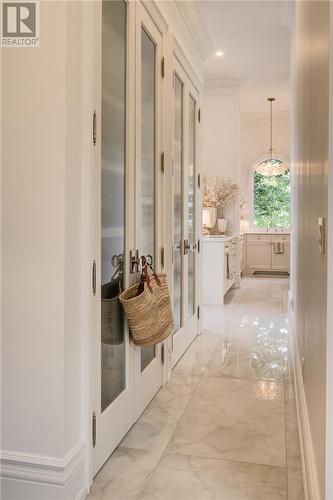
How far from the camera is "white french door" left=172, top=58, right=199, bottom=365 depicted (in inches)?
148

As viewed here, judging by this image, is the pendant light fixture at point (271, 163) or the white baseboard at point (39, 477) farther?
the pendant light fixture at point (271, 163)

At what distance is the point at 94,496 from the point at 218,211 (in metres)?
6.26

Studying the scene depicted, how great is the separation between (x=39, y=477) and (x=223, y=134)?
22.2 ft

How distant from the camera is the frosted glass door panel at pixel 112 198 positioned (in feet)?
7.07

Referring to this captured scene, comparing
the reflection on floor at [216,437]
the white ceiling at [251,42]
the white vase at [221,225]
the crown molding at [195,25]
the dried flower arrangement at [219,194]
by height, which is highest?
the white ceiling at [251,42]

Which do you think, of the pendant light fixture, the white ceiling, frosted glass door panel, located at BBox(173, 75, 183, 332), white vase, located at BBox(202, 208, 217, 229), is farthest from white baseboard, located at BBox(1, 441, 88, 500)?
the pendant light fixture

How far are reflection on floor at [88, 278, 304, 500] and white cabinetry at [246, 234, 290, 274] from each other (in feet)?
19.8

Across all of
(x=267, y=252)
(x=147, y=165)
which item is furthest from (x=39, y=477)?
(x=267, y=252)

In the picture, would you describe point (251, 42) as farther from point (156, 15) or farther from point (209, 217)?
point (156, 15)

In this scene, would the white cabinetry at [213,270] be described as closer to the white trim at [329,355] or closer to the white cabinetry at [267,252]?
the white cabinetry at [267,252]

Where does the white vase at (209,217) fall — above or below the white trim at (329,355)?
above

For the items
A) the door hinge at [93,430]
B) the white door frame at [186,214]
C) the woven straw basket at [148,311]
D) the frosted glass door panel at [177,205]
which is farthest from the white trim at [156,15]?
the door hinge at [93,430]

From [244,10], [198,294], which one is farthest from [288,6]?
[198,294]

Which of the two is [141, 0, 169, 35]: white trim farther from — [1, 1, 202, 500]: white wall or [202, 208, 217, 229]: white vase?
[202, 208, 217, 229]: white vase
